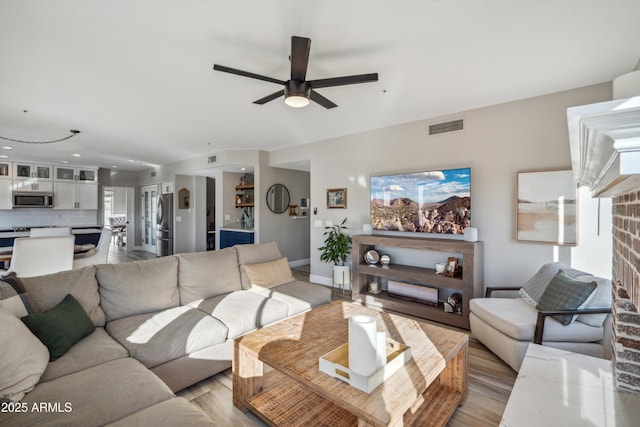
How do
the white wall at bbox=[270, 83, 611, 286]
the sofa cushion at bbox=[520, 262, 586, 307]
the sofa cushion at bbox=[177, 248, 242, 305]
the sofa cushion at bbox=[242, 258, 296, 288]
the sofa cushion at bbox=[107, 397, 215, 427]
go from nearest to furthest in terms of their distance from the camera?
the sofa cushion at bbox=[107, 397, 215, 427], the sofa cushion at bbox=[520, 262, 586, 307], the sofa cushion at bbox=[177, 248, 242, 305], the white wall at bbox=[270, 83, 611, 286], the sofa cushion at bbox=[242, 258, 296, 288]

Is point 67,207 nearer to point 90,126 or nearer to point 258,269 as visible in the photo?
point 90,126

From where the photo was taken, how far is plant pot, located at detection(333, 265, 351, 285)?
14.6ft

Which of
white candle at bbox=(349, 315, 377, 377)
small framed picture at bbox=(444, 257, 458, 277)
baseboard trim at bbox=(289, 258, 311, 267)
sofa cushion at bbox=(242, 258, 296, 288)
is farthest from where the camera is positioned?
baseboard trim at bbox=(289, 258, 311, 267)

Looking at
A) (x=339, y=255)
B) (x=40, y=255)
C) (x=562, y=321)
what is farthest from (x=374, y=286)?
(x=40, y=255)

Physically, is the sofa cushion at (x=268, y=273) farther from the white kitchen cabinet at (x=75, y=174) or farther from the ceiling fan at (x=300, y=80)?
the white kitchen cabinet at (x=75, y=174)

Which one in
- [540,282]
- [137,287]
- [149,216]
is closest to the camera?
[137,287]

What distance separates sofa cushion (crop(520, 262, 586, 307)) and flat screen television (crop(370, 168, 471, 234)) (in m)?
0.92

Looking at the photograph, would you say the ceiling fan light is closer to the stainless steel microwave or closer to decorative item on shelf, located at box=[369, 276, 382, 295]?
decorative item on shelf, located at box=[369, 276, 382, 295]

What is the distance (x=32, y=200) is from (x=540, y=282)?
33.0 feet

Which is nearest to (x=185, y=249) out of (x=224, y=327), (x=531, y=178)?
(x=224, y=327)

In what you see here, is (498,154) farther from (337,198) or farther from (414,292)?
(337,198)

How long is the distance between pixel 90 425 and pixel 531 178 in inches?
158

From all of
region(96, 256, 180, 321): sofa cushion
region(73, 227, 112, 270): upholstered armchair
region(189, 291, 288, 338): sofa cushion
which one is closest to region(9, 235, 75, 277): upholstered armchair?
region(73, 227, 112, 270): upholstered armchair

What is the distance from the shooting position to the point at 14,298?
5.77ft
